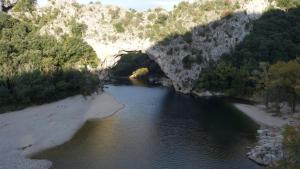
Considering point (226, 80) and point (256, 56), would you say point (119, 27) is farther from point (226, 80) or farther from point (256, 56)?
point (256, 56)

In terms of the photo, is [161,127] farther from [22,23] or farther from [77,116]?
[22,23]

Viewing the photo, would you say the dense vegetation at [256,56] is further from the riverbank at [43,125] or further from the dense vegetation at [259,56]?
the riverbank at [43,125]

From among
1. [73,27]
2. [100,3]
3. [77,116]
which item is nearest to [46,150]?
[77,116]

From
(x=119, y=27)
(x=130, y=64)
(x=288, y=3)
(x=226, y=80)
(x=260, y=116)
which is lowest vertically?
(x=260, y=116)

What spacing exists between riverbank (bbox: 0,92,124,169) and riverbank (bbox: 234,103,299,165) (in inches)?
860

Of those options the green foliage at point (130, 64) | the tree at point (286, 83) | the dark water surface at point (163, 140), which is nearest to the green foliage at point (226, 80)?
the dark water surface at point (163, 140)

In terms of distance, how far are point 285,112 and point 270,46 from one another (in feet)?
79.0

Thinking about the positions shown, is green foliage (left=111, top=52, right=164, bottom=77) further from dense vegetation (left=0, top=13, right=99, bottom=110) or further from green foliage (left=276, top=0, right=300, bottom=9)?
green foliage (left=276, top=0, right=300, bottom=9)

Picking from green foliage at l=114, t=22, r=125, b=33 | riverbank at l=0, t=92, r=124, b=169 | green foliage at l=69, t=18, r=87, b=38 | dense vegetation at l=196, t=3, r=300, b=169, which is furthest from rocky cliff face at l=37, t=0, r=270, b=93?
riverbank at l=0, t=92, r=124, b=169

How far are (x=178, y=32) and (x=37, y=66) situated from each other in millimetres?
35894

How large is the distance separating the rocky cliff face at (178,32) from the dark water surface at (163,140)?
20.2m

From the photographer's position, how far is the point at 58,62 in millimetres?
74188

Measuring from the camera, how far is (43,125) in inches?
2093

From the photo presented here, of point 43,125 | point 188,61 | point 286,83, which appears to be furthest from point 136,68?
point 43,125
